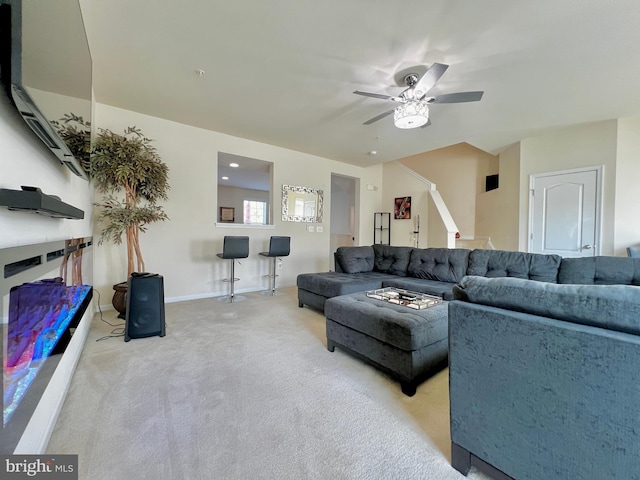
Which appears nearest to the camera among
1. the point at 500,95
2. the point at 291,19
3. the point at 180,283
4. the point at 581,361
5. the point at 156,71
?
the point at 581,361

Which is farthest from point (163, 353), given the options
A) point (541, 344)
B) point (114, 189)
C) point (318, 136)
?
point (318, 136)

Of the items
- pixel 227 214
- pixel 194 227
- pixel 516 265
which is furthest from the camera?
pixel 227 214

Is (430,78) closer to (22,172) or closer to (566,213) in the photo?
(22,172)

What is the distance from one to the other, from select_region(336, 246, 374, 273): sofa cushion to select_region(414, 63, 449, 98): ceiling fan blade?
2.33 meters

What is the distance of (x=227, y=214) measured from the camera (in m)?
8.90

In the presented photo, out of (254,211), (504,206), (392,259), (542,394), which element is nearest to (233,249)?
(392,259)

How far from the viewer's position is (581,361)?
2.75ft

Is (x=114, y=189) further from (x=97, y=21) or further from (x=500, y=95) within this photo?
(x=500, y=95)

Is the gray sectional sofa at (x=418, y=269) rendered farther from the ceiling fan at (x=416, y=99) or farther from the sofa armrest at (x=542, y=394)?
the ceiling fan at (x=416, y=99)

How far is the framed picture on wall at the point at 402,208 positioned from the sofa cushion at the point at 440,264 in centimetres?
253

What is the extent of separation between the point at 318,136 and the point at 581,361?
4269 millimetres

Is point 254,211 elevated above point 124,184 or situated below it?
above

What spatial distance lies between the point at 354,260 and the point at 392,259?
629mm

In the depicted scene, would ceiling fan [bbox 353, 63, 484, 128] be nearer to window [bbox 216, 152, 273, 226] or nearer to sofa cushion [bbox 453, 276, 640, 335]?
sofa cushion [bbox 453, 276, 640, 335]
